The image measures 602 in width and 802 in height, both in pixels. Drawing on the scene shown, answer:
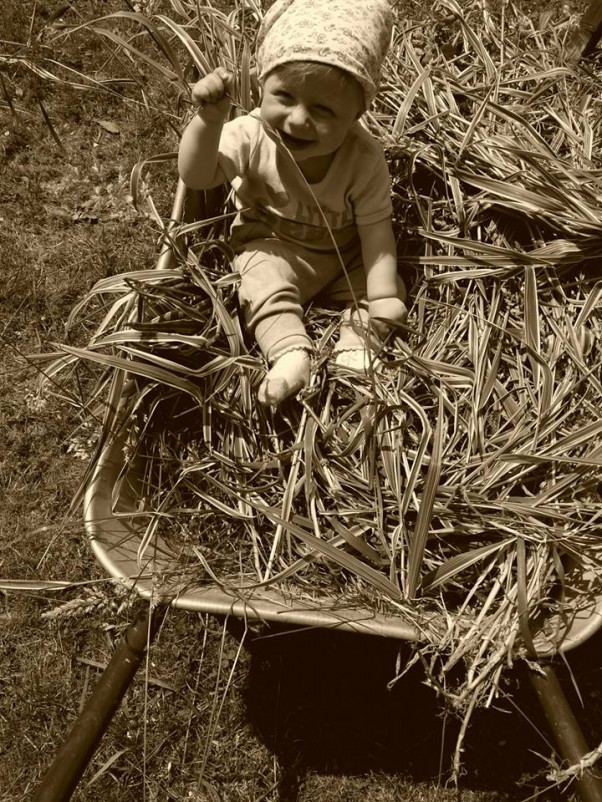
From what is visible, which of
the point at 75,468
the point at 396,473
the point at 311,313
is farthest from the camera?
the point at 75,468

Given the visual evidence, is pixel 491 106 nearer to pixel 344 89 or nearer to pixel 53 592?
pixel 344 89

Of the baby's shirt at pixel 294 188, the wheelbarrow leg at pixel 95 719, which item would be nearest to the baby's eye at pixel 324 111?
the baby's shirt at pixel 294 188

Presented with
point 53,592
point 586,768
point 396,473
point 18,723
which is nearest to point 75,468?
point 53,592

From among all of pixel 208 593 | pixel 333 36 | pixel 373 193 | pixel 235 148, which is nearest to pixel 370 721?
pixel 208 593

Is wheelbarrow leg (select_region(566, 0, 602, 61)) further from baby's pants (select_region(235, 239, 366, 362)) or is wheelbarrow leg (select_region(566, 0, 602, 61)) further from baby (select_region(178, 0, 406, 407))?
baby's pants (select_region(235, 239, 366, 362))

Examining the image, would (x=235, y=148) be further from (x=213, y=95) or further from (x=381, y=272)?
(x=381, y=272)

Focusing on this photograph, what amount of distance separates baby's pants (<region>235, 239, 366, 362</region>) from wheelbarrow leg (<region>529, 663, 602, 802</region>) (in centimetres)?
78

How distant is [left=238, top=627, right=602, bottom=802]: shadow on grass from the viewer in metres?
1.71

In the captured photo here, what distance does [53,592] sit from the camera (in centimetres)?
183

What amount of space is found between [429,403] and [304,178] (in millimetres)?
582

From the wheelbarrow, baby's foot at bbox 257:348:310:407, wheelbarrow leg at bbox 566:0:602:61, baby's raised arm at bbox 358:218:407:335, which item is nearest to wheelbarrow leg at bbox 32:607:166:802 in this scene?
the wheelbarrow

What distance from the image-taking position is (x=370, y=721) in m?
1.74

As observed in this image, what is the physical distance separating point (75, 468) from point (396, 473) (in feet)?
2.78

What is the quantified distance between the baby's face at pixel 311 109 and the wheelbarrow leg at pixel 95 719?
87 cm
